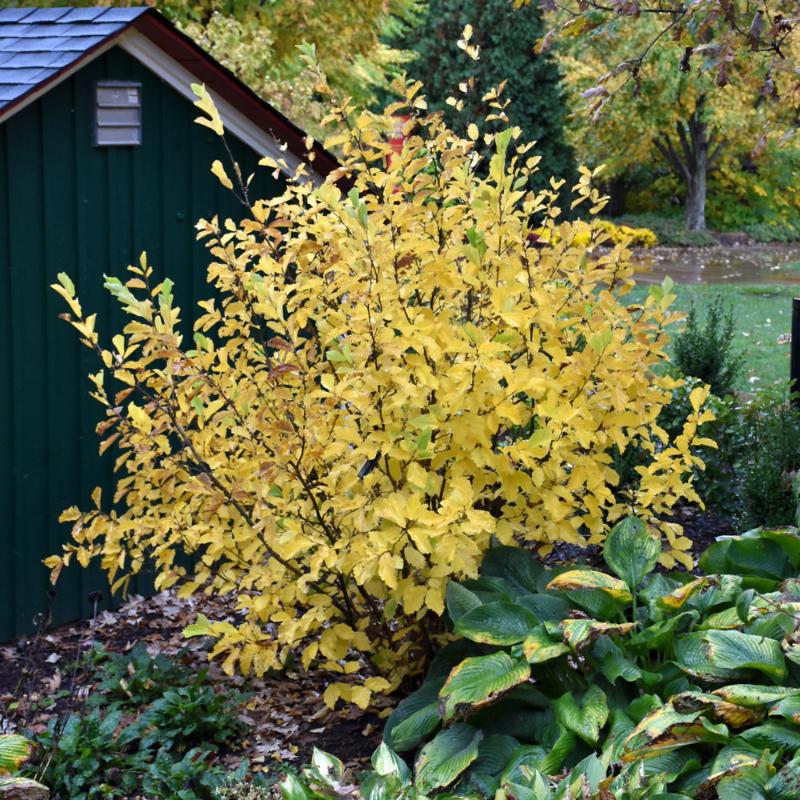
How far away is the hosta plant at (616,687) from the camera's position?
11.1 feet

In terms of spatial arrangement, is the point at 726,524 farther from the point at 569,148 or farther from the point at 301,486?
the point at 569,148

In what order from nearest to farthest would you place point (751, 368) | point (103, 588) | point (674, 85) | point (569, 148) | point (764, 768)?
point (764, 768), point (103, 588), point (751, 368), point (569, 148), point (674, 85)

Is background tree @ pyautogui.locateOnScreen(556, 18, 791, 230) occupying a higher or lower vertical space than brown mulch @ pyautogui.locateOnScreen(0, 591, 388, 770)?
higher

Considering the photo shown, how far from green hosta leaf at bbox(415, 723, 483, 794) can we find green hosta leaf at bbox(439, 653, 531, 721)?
0.14 metres

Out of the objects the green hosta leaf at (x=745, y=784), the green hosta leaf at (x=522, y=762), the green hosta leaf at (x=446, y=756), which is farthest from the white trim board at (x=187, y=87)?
the green hosta leaf at (x=745, y=784)

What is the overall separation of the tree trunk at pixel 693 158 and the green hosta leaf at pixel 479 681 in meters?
23.0

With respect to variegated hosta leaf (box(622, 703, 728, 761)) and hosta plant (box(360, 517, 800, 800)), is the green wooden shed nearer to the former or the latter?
hosta plant (box(360, 517, 800, 800))

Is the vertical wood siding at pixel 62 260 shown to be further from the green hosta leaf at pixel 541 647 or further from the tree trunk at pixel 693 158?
the tree trunk at pixel 693 158

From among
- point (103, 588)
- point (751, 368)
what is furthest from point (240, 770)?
point (751, 368)

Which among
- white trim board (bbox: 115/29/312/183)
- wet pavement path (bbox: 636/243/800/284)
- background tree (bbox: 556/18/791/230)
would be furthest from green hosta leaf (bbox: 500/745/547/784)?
background tree (bbox: 556/18/791/230)

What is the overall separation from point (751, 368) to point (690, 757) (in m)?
8.04

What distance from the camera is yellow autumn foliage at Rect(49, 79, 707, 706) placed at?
12.4ft

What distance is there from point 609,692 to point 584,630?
32 centimetres

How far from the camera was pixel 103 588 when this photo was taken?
5.85 metres
